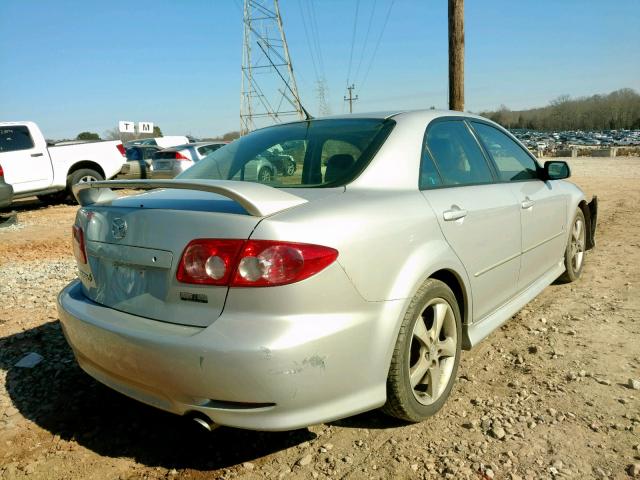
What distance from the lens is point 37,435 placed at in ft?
8.38

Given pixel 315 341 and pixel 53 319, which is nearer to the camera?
pixel 315 341

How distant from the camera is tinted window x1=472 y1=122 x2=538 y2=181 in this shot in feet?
11.4

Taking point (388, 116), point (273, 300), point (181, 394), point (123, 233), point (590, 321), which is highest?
point (388, 116)

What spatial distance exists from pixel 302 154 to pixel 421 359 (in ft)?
4.25

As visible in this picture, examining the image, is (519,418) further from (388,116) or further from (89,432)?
(89,432)

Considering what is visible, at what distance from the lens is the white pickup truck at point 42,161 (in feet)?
35.0

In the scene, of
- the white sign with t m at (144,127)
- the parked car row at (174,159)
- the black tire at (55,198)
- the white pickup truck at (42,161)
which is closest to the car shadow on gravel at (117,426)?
the white pickup truck at (42,161)

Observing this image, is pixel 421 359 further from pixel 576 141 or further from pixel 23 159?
pixel 576 141

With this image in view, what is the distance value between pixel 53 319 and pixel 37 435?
→ 1.70 meters

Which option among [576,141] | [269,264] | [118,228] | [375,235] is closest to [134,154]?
[118,228]

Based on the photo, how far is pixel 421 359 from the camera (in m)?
2.47

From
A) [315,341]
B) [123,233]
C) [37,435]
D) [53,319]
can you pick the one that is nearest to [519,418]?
[315,341]

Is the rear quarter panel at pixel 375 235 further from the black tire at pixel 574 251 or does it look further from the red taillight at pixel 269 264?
the black tire at pixel 574 251

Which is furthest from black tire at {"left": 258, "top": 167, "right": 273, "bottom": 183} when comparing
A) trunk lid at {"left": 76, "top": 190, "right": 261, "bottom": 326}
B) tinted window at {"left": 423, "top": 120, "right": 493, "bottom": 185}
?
tinted window at {"left": 423, "top": 120, "right": 493, "bottom": 185}
